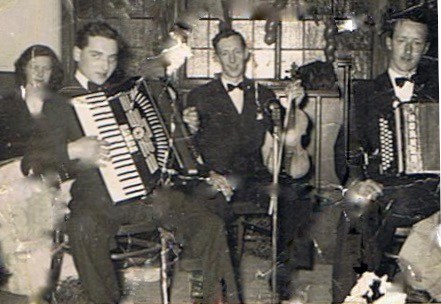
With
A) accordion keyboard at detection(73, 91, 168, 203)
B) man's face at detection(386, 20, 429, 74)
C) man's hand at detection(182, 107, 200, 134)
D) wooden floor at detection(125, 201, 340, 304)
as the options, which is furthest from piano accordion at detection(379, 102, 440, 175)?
accordion keyboard at detection(73, 91, 168, 203)

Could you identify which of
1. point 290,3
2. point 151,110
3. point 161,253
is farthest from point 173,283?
point 290,3

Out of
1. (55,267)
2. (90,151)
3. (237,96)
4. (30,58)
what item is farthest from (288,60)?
(55,267)

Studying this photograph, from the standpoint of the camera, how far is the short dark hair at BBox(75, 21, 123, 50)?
264 centimetres

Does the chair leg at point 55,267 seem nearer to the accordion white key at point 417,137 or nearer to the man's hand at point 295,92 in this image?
the man's hand at point 295,92

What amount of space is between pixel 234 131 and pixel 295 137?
0.19 meters

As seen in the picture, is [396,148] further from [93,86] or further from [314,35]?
[93,86]

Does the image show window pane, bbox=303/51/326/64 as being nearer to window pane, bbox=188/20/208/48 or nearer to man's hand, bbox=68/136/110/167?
window pane, bbox=188/20/208/48

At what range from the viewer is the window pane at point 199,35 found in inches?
105

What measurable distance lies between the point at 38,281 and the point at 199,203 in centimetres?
55

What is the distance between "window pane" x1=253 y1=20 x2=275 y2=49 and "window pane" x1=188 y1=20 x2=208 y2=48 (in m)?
0.15

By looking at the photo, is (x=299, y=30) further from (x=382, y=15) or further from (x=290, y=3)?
(x=382, y=15)

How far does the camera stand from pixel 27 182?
8.81 feet

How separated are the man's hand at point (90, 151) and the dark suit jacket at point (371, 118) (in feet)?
2.33

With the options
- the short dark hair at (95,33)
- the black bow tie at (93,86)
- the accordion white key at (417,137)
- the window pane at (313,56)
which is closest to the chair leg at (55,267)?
the black bow tie at (93,86)
